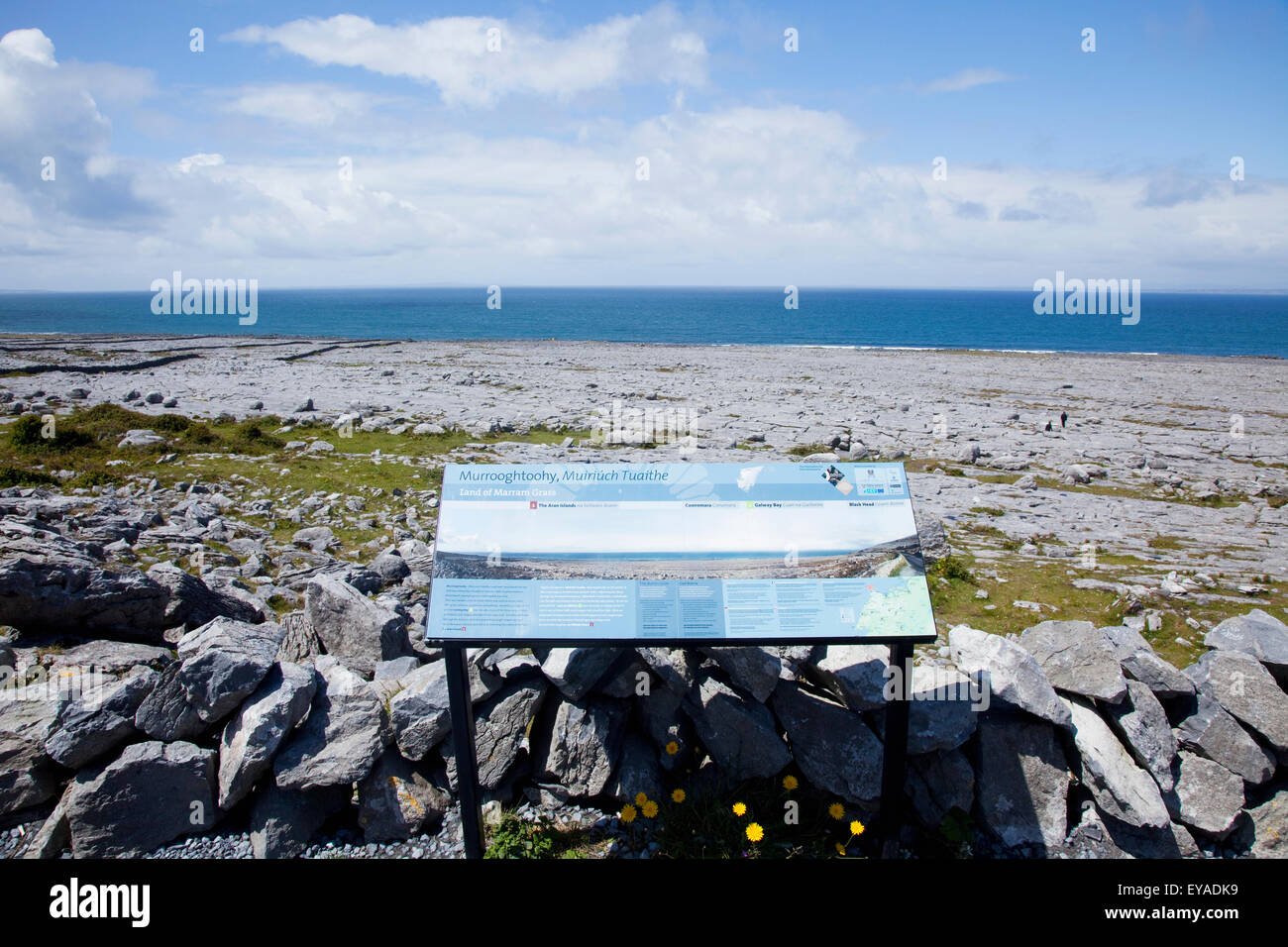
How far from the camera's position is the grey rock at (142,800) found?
571 cm

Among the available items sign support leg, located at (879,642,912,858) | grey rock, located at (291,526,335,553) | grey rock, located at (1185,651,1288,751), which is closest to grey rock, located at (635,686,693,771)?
sign support leg, located at (879,642,912,858)

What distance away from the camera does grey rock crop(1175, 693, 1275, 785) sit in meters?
6.26

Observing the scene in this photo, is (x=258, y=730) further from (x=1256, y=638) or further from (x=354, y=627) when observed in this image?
(x=1256, y=638)

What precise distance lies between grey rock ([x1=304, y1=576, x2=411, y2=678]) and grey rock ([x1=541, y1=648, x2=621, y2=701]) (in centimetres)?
224

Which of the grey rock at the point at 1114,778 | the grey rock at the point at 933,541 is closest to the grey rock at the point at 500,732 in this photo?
the grey rock at the point at 1114,778

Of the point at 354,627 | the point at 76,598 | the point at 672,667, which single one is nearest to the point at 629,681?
the point at 672,667

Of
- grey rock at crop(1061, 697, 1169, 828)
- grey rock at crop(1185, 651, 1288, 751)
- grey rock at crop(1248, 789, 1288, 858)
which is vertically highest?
grey rock at crop(1185, 651, 1288, 751)

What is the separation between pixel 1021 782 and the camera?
605 centimetres

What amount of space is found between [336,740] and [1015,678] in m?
5.95

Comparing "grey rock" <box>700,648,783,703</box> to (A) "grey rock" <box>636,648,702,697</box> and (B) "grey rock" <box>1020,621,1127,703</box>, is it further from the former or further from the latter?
(B) "grey rock" <box>1020,621,1127,703</box>

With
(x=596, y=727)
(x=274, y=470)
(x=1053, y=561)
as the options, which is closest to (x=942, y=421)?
(x=1053, y=561)

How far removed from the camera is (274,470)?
18.1 m
